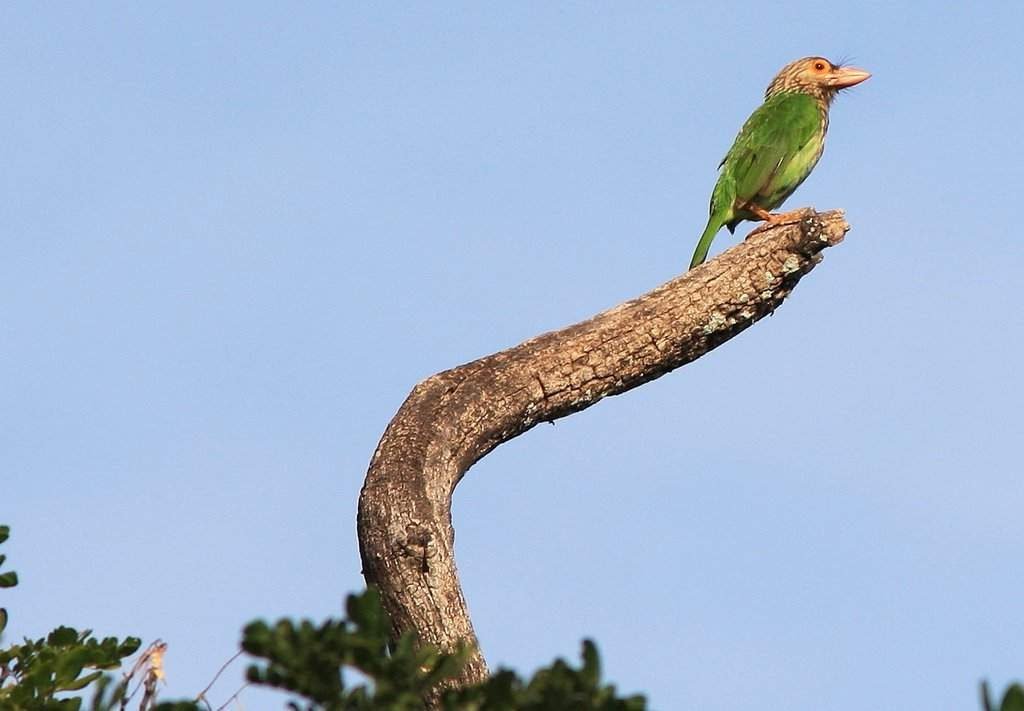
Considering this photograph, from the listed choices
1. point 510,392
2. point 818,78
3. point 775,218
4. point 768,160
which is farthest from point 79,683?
point 818,78

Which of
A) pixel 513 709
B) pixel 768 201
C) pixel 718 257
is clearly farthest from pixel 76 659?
pixel 768 201

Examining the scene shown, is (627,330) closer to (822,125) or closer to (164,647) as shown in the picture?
(164,647)

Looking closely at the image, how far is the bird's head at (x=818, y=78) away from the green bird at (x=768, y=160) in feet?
0.42

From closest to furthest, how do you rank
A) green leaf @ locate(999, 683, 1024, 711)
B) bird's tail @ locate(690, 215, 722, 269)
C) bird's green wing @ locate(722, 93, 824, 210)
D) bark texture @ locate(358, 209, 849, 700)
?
green leaf @ locate(999, 683, 1024, 711) < bark texture @ locate(358, 209, 849, 700) < bird's tail @ locate(690, 215, 722, 269) < bird's green wing @ locate(722, 93, 824, 210)

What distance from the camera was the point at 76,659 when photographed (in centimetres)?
315

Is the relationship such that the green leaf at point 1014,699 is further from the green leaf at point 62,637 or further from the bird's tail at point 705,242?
the bird's tail at point 705,242

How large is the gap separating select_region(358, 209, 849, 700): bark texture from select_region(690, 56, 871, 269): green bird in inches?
86.5

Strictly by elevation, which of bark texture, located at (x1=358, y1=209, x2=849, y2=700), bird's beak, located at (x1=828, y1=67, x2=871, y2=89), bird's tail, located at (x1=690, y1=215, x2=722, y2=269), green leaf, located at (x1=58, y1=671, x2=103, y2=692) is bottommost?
green leaf, located at (x1=58, y1=671, x2=103, y2=692)

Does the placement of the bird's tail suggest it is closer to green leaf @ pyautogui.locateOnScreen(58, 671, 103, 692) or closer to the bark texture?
the bark texture

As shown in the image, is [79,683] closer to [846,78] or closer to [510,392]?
[510,392]

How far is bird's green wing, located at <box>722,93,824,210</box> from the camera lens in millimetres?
7676

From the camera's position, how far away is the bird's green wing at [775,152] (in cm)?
768

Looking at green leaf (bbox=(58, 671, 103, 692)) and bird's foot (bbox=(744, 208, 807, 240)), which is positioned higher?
bird's foot (bbox=(744, 208, 807, 240))

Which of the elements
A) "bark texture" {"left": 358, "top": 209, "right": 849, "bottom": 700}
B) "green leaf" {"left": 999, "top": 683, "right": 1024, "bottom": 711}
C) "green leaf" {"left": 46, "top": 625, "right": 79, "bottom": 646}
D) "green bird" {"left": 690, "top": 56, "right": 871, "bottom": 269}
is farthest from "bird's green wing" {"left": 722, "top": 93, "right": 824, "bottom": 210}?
"green leaf" {"left": 999, "top": 683, "right": 1024, "bottom": 711}
